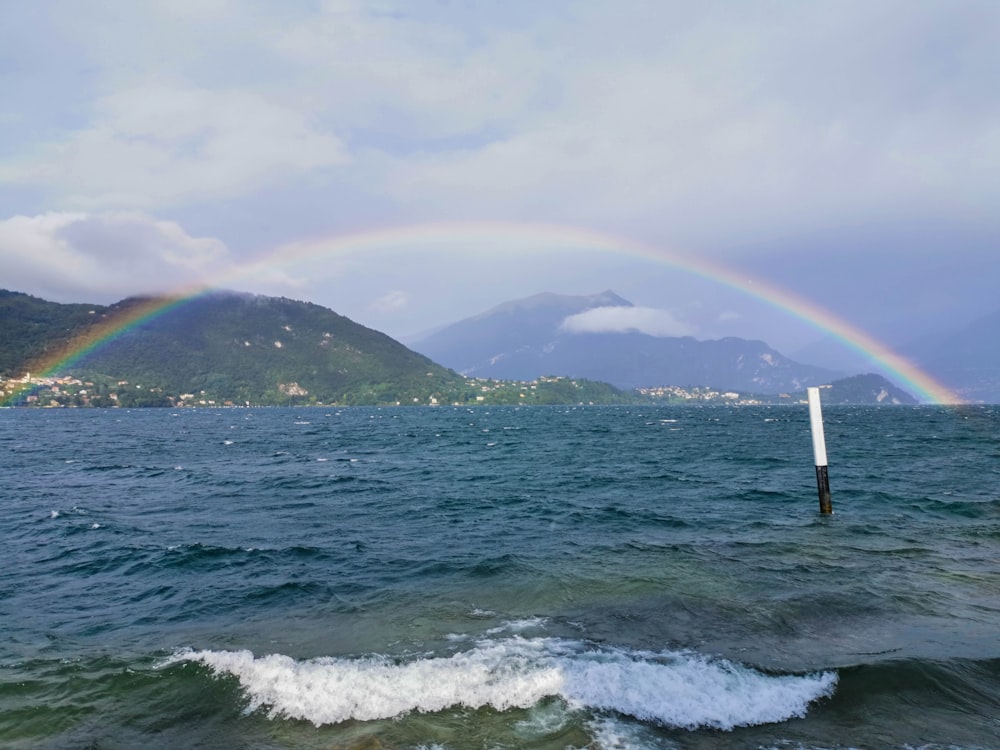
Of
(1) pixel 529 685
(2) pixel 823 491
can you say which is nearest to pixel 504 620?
(1) pixel 529 685

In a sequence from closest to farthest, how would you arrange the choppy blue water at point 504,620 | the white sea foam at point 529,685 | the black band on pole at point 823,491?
the choppy blue water at point 504,620 → the white sea foam at point 529,685 → the black band on pole at point 823,491

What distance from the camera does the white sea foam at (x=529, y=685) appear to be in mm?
11852

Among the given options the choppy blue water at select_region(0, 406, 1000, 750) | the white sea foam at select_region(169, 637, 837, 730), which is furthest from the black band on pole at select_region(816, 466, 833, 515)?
the white sea foam at select_region(169, 637, 837, 730)

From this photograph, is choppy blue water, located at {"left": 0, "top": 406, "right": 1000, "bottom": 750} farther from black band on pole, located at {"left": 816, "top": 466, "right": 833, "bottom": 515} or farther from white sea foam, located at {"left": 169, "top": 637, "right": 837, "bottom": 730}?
black band on pole, located at {"left": 816, "top": 466, "right": 833, "bottom": 515}

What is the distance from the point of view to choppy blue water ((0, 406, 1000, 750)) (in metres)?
11.6

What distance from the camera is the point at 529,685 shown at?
1274cm

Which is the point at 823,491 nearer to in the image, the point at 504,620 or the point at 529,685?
the point at 504,620

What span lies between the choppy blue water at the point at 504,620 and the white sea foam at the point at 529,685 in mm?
66

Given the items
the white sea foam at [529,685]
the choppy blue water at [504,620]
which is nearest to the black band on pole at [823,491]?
the choppy blue water at [504,620]

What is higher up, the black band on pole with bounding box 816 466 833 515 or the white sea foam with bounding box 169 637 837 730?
the white sea foam with bounding box 169 637 837 730

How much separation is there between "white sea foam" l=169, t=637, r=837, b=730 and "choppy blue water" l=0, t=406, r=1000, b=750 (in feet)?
0.22

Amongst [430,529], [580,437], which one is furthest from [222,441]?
[430,529]

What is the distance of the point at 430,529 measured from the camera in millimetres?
30109

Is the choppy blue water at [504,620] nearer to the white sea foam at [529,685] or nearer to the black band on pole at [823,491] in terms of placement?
the white sea foam at [529,685]
